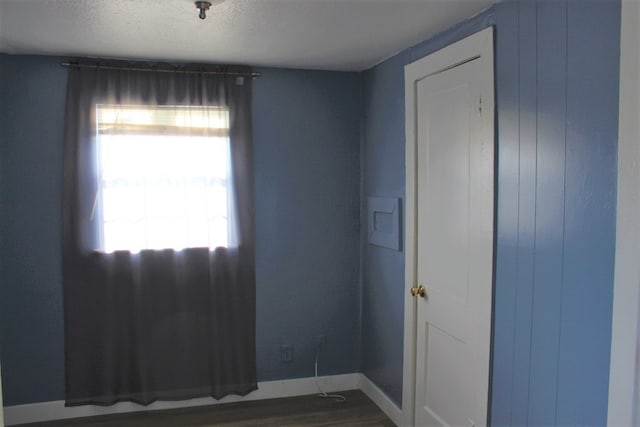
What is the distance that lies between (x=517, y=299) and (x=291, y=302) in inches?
76.3

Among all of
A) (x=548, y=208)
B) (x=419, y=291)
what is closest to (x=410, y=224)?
(x=419, y=291)

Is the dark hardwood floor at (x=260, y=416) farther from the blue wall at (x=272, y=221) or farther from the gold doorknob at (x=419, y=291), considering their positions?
the gold doorknob at (x=419, y=291)

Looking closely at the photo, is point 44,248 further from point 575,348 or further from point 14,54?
point 575,348

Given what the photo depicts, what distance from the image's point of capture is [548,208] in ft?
6.77

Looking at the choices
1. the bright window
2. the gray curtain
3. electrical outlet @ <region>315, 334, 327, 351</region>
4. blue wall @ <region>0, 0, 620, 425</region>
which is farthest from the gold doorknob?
the bright window

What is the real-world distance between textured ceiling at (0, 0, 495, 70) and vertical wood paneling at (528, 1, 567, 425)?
440 millimetres

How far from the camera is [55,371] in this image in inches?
136

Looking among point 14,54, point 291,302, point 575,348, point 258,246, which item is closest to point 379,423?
point 291,302

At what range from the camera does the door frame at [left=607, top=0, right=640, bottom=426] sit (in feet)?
5.36

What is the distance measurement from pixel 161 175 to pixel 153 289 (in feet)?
2.46

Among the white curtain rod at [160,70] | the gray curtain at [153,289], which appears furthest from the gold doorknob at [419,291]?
the white curtain rod at [160,70]

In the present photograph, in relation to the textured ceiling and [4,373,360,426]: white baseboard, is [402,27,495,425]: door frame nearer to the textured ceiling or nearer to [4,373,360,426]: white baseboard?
the textured ceiling

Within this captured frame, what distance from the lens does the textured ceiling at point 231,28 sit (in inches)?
94.3

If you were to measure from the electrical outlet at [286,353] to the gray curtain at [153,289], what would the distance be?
0.22 m
